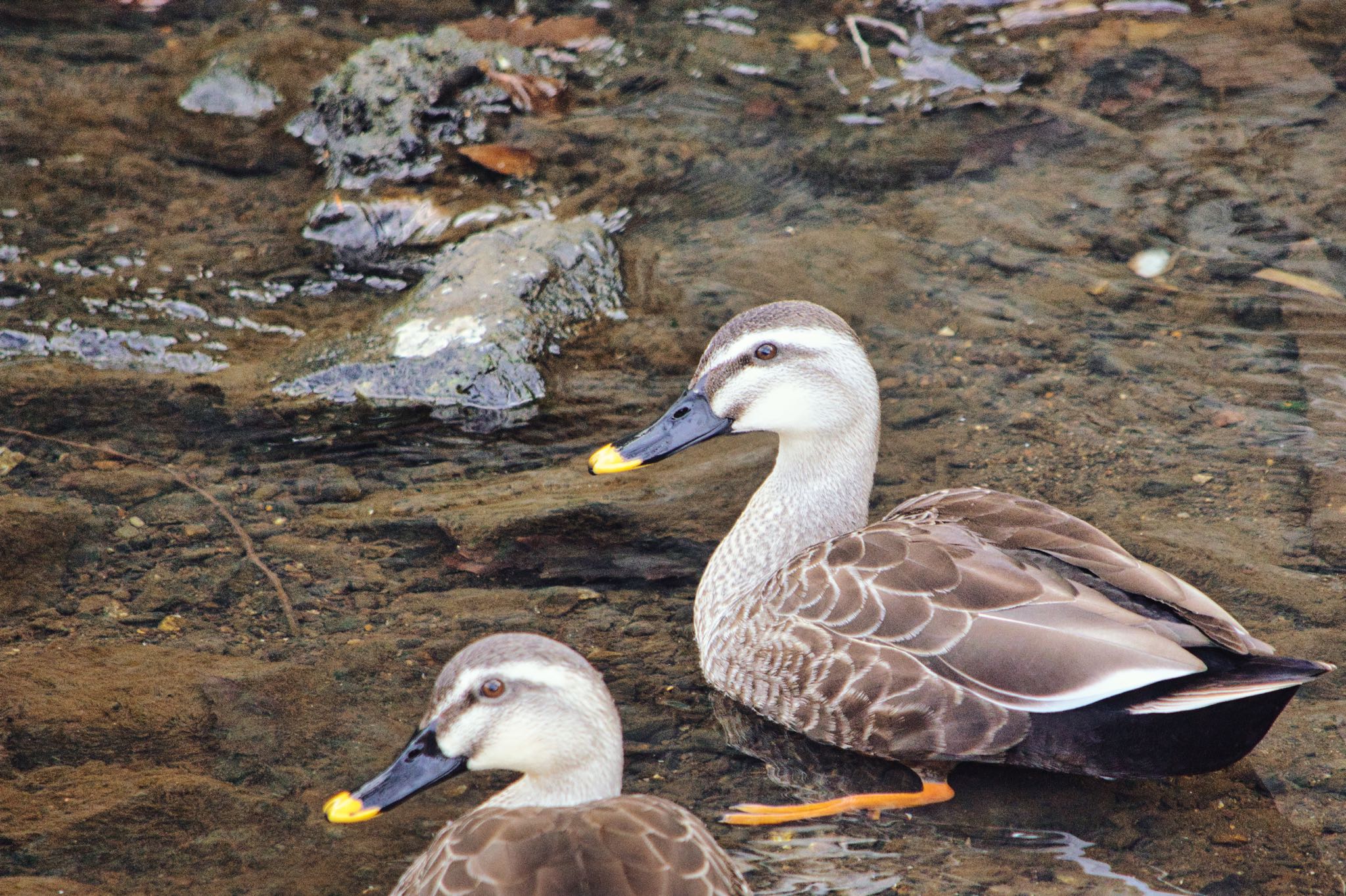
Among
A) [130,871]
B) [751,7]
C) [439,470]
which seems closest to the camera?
[130,871]

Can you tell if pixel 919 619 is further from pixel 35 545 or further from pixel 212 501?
pixel 35 545

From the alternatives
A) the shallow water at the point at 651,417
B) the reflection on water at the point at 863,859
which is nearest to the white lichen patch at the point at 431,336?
the shallow water at the point at 651,417

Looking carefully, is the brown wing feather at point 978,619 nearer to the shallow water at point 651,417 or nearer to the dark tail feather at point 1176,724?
the dark tail feather at point 1176,724

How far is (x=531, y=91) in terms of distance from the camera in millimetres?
8898

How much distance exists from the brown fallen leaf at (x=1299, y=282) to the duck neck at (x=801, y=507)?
3.23 metres

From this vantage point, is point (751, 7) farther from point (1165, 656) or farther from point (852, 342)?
point (1165, 656)

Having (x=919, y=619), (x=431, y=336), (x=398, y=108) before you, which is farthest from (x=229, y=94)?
(x=919, y=619)

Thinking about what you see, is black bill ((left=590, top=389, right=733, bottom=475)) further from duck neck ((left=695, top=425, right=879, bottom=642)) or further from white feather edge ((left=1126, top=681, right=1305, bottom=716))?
white feather edge ((left=1126, top=681, right=1305, bottom=716))

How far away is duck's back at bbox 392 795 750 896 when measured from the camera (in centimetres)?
314

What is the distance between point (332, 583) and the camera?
203 inches

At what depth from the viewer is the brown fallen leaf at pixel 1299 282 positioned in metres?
6.93

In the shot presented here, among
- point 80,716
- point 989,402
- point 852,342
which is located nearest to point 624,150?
point 989,402

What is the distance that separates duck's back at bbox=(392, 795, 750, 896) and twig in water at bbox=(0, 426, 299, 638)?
71.9 inches

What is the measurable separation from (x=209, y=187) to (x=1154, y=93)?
632 centimetres
